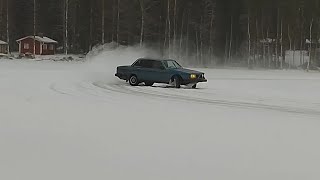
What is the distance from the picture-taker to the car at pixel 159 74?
82.3 ft

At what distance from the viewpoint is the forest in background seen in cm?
6562

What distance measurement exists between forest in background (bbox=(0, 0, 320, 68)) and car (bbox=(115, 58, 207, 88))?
35368 mm

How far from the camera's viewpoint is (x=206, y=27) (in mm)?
71312

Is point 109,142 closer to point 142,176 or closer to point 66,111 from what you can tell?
point 142,176

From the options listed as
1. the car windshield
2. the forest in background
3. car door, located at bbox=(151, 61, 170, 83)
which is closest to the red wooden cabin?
the forest in background

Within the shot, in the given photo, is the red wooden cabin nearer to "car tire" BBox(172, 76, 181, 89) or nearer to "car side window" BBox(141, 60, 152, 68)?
"car side window" BBox(141, 60, 152, 68)

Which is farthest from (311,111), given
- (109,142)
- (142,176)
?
(142,176)

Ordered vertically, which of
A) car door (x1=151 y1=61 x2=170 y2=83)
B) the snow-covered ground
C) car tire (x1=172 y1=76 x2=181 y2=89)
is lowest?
the snow-covered ground

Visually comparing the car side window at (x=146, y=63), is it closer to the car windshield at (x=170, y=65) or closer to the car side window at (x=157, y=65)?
the car side window at (x=157, y=65)

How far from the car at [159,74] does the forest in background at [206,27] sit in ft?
116

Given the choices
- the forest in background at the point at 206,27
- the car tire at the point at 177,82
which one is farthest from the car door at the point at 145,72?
the forest in background at the point at 206,27

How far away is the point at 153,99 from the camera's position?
717 inches

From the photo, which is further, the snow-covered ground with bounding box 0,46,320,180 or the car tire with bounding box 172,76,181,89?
the car tire with bounding box 172,76,181,89

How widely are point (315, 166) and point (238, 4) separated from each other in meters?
68.6
